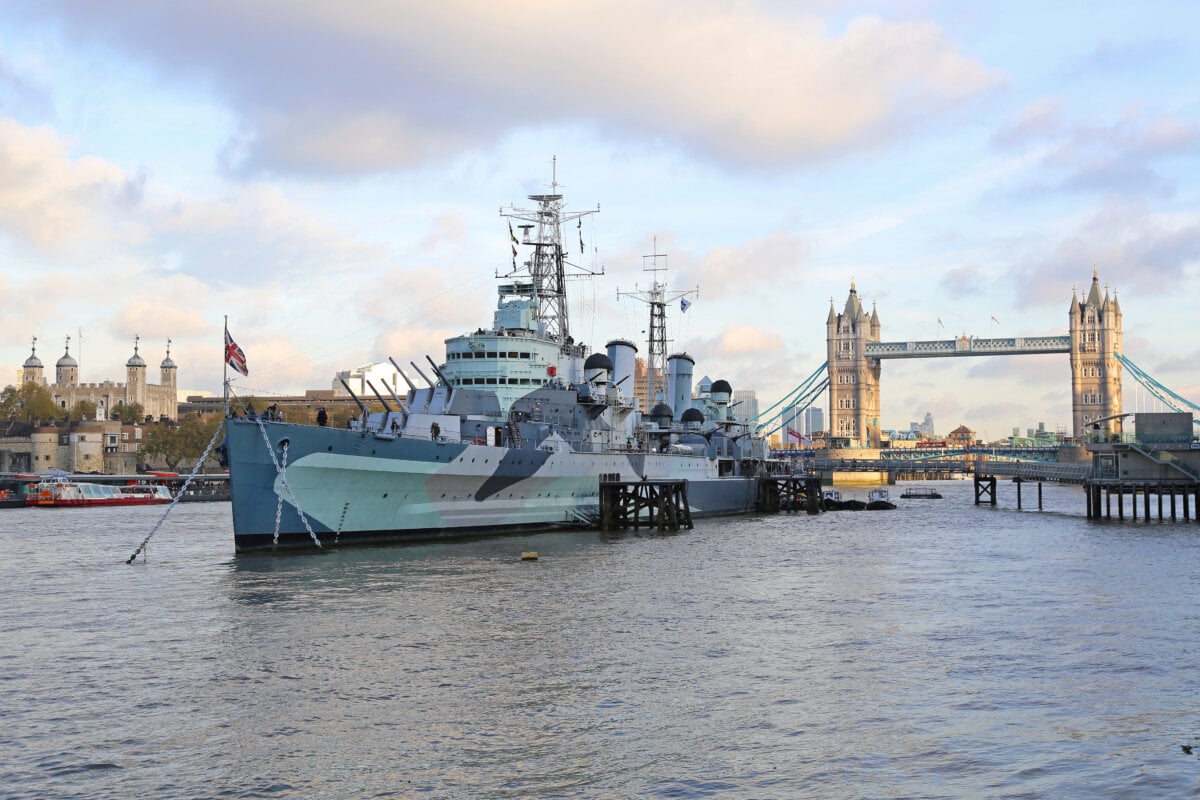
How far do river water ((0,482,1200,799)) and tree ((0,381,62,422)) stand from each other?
369 feet

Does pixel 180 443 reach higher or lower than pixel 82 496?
higher

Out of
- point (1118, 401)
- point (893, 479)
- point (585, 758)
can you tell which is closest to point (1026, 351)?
point (1118, 401)

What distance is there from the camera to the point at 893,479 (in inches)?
6407

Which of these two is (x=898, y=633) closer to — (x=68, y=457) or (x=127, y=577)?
(x=127, y=577)

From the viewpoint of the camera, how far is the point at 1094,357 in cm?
18812

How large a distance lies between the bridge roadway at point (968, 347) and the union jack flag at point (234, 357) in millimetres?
165102

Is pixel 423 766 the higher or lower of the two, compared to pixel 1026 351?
lower

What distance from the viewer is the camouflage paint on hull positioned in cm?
2919

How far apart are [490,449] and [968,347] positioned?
15884 cm

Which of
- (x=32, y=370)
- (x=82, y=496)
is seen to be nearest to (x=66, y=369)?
(x=32, y=370)

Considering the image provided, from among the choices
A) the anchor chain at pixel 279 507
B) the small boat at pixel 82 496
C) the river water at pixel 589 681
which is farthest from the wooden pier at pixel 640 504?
the small boat at pixel 82 496

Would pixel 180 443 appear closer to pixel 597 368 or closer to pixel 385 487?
pixel 597 368

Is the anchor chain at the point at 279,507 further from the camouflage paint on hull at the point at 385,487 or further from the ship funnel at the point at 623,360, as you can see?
the ship funnel at the point at 623,360

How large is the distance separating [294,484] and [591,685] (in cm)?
1665
